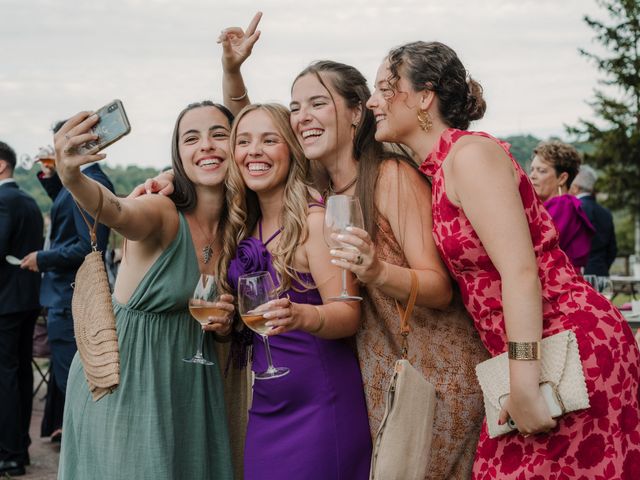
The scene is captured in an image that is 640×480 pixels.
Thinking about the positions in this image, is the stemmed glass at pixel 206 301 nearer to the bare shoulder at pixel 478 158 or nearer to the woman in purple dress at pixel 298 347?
the woman in purple dress at pixel 298 347

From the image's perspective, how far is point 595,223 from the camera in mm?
8664

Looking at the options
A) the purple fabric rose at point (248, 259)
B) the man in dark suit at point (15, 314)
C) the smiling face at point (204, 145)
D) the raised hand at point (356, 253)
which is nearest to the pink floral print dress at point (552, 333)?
the raised hand at point (356, 253)

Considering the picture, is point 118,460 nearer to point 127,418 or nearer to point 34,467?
point 127,418

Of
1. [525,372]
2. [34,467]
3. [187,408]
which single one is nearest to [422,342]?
[525,372]

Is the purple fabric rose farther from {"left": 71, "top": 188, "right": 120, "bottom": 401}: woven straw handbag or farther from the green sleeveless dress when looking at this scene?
{"left": 71, "top": 188, "right": 120, "bottom": 401}: woven straw handbag

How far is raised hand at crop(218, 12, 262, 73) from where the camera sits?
3834 millimetres

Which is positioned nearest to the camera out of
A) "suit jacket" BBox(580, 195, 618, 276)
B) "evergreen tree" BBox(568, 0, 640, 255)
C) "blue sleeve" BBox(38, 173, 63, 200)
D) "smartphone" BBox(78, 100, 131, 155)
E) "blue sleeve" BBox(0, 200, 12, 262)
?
"smartphone" BBox(78, 100, 131, 155)

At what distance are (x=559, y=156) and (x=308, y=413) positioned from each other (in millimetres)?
4740

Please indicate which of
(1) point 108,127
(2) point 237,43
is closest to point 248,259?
(1) point 108,127

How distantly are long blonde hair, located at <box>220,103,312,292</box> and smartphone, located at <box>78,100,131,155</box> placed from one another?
0.65 metres

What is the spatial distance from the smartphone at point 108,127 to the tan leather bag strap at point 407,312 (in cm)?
118

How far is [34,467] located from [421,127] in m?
5.46

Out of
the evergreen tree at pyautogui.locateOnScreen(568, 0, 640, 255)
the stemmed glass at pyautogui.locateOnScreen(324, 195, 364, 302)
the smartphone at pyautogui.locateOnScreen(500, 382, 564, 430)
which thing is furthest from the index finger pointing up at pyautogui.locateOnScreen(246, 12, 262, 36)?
the evergreen tree at pyautogui.locateOnScreen(568, 0, 640, 255)

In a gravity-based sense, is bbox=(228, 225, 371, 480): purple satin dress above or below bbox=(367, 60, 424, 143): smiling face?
below
